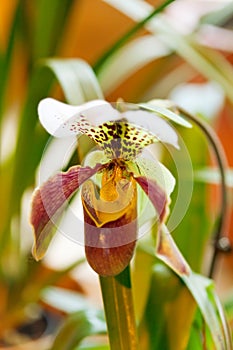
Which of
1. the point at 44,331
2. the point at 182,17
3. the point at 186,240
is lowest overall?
the point at 44,331

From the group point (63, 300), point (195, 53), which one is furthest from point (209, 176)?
point (63, 300)

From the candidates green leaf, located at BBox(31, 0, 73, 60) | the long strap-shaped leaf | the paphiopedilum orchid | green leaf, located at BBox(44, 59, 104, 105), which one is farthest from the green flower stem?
green leaf, located at BBox(31, 0, 73, 60)

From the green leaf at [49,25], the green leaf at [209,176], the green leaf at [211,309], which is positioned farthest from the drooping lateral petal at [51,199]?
the green leaf at [49,25]

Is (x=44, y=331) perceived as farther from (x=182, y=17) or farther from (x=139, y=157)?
(x=182, y=17)

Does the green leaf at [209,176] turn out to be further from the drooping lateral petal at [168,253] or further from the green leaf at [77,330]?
the drooping lateral petal at [168,253]

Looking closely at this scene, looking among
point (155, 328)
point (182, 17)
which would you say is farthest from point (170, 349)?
point (182, 17)

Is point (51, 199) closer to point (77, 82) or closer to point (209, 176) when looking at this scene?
point (77, 82)
